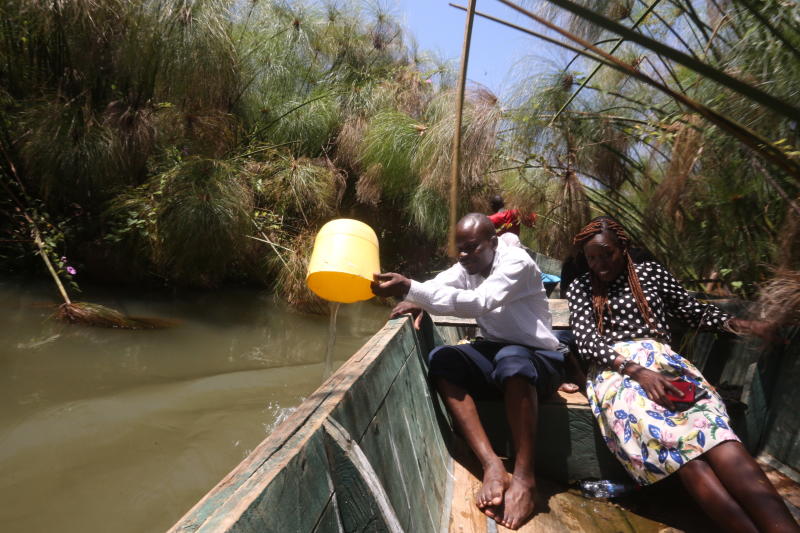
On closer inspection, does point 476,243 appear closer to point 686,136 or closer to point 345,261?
point 345,261

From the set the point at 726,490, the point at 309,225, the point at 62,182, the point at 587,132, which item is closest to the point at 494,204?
the point at 587,132

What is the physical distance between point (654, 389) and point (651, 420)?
0.08 metres

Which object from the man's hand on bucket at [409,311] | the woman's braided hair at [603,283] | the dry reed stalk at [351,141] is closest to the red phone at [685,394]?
the woman's braided hair at [603,283]

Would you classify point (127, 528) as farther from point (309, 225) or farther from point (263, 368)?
point (309, 225)

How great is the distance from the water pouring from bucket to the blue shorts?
0.33 m

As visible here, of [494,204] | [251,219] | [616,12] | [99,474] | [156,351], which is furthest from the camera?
[251,219]

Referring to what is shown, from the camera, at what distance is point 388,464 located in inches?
45.0

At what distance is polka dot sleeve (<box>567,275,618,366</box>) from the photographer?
1.61 metres

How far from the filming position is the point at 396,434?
4.14ft

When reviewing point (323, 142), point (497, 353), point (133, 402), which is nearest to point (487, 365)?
point (497, 353)

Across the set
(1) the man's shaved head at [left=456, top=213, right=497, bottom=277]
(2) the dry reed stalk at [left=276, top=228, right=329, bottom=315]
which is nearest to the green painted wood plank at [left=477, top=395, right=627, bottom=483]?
(1) the man's shaved head at [left=456, top=213, right=497, bottom=277]

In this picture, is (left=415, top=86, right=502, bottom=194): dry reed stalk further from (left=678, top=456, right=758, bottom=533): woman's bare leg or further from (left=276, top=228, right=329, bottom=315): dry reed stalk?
(left=678, top=456, right=758, bottom=533): woman's bare leg

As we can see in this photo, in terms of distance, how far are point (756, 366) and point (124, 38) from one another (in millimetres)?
4989

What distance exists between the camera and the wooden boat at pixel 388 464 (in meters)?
0.68
